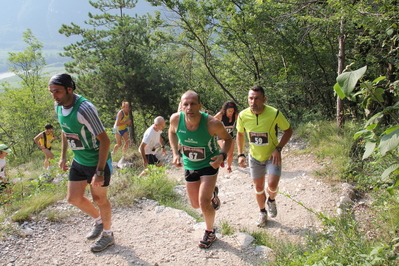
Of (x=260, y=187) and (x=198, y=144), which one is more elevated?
(x=198, y=144)

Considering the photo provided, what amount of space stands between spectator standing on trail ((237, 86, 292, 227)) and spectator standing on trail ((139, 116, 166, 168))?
286 centimetres

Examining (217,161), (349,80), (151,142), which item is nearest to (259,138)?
(217,161)

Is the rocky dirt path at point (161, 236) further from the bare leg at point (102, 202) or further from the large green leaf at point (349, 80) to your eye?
the large green leaf at point (349, 80)

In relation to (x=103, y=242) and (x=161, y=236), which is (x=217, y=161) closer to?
(x=161, y=236)

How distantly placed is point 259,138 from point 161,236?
6.65 feet

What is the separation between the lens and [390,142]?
167 centimetres

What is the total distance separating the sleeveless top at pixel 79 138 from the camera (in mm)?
3363

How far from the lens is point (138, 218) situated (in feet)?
16.0

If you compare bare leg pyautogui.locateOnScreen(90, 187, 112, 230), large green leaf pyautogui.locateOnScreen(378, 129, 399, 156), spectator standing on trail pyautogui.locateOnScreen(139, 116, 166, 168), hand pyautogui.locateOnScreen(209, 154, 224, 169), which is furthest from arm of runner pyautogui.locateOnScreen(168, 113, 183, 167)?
spectator standing on trail pyautogui.locateOnScreen(139, 116, 166, 168)

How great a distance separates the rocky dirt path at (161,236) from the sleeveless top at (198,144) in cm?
111

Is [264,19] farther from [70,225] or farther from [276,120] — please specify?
[70,225]

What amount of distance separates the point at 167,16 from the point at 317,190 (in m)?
7.88

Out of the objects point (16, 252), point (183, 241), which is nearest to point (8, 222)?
point (16, 252)

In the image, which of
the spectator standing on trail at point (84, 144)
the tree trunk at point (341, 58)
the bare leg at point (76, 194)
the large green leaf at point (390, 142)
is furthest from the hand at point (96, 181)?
the tree trunk at point (341, 58)
